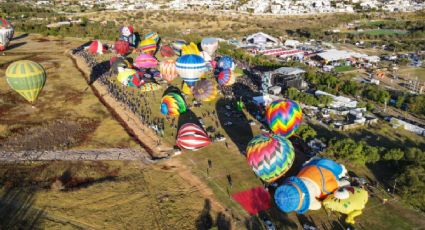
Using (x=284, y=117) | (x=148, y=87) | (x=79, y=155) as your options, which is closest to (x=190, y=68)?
(x=148, y=87)

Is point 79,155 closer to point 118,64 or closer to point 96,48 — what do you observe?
point 118,64

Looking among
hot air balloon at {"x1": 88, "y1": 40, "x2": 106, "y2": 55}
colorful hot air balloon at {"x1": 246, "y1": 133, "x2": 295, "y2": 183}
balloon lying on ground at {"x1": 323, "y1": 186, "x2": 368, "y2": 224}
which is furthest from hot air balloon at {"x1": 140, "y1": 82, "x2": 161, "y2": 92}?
balloon lying on ground at {"x1": 323, "y1": 186, "x2": 368, "y2": 224}

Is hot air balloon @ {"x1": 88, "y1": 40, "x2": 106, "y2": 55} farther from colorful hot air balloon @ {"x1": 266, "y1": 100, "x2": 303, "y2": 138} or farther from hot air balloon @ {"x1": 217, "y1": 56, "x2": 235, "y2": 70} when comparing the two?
colorful hot air balloon @ {"x1": 266, "y1": 100, "x2": 303, "y2": 138}

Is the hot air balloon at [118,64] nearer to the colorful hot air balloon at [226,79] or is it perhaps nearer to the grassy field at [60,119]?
the grassy field at [60,119]

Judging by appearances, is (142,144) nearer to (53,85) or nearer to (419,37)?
(53,85)

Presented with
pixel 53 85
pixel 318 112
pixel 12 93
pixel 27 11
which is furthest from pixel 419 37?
pixel 27 11
